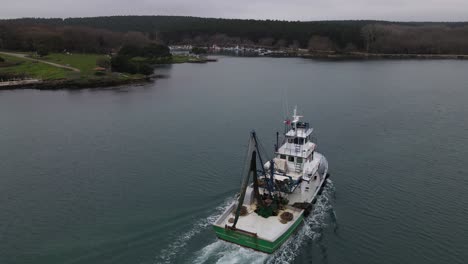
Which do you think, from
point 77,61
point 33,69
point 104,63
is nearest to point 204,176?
point 104,63

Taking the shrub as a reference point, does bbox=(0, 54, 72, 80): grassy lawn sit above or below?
below

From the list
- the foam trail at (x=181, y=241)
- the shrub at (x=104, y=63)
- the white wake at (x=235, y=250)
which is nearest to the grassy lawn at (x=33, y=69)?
the shrub at (x=104, y=63)

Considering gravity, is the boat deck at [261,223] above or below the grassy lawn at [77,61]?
below

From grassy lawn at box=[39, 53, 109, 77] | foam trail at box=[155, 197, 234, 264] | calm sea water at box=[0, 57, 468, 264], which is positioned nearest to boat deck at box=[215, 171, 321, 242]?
calm sea water at box=[0, 57, 468, 264]

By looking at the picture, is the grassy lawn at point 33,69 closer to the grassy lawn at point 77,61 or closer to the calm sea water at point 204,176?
the grassy lawn at point 77,61

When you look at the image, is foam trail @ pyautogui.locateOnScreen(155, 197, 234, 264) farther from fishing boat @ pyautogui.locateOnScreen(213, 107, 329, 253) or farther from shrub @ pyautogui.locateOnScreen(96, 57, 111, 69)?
shrub @ pyautogui.locateOnScreen(96, 57, 111, 69)

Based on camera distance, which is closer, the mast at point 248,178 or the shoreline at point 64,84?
the mast at point 248,178

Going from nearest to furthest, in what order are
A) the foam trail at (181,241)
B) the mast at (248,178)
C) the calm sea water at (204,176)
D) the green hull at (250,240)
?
the green hull at (250,240) < the foam trail at (181,241) < the mast at (248,178) < the calm sea water at (204,176)
